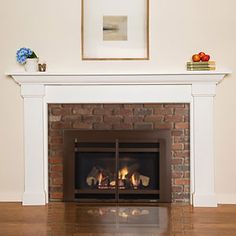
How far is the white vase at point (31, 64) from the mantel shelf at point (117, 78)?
59mm

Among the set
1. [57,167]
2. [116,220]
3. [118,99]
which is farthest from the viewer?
[57,167]

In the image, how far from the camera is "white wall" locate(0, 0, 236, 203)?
14.1 feet

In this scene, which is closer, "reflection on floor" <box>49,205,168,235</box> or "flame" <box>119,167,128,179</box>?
"reflection on floor" <box>49,205,168,235</box>

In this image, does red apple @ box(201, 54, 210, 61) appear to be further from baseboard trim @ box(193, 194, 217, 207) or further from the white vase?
the white vase

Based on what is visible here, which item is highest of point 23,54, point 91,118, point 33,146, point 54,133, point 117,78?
point 23,54

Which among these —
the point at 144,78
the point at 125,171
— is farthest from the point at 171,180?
the point at 144,78

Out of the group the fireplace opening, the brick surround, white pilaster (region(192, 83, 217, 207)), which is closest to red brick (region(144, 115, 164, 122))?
the brick surround

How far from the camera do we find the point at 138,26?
434 centimetres

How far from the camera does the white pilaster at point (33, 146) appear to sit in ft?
14.3

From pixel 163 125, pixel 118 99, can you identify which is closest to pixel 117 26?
pixel 118 99

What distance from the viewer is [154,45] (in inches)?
171

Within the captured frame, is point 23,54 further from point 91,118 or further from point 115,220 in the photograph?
point 115,220

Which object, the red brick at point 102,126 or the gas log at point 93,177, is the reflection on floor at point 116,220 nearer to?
the gas log at point 93,177

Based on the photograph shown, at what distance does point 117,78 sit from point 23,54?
2.78 feet
